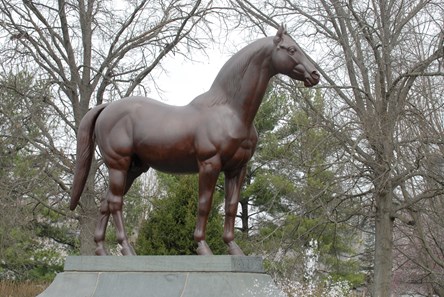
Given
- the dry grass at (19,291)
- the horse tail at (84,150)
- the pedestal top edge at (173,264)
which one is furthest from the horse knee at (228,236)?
the dry grass at (19,291)

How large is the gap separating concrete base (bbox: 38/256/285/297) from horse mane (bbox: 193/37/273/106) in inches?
56.8

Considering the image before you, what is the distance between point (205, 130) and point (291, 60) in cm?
97

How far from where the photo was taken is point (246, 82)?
6.59m

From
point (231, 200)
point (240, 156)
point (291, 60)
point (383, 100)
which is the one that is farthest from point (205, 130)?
point (383, 100)

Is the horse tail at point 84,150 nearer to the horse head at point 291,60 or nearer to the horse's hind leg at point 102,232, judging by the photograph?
the horse's hind leg at point 102,232

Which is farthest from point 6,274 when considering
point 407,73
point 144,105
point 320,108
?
point 144,105

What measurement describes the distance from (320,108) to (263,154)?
8.76m

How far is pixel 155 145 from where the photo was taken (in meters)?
6.71

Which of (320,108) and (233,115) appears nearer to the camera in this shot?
(233,115)

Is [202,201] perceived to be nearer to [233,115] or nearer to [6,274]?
[233,115]

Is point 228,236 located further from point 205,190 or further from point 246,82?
point 246,82

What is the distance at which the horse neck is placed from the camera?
258 inches

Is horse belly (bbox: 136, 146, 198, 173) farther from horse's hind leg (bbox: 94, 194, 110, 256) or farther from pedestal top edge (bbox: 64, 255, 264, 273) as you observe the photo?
pedestal top edge (bbox: 64, 255, 264, 273)

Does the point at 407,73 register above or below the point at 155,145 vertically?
above
